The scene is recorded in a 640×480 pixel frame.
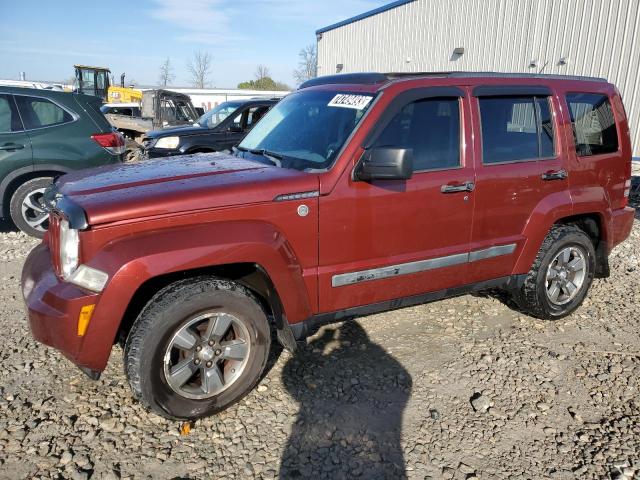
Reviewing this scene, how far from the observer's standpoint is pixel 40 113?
20.7 feet

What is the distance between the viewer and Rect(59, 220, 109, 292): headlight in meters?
2.53

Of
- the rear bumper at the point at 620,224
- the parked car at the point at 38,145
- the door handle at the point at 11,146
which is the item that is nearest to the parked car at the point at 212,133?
the parked car at the point at 38,145

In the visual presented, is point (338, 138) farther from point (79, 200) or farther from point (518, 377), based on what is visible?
point (518, 377)

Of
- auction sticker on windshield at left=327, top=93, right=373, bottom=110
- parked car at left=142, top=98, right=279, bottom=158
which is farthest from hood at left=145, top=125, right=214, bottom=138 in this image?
auction sticker on windshield at left=327, top=93, right=373, bottom=110

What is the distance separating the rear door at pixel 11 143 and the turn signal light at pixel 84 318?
458cm

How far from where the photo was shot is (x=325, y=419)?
2.97 m

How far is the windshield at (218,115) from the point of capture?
399 inches

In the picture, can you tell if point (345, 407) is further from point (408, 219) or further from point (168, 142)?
point (168, 142)

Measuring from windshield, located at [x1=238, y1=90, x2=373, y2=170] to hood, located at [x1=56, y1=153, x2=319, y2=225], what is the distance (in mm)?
206

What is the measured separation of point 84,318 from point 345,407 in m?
1.61

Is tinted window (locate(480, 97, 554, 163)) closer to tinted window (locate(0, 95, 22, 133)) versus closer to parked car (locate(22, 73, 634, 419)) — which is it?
parked car (locate(22, 73, 634, 419))

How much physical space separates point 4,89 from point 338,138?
5.19 m

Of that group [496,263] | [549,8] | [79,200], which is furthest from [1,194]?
[549,8]

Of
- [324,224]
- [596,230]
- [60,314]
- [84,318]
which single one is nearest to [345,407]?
[324,224]
